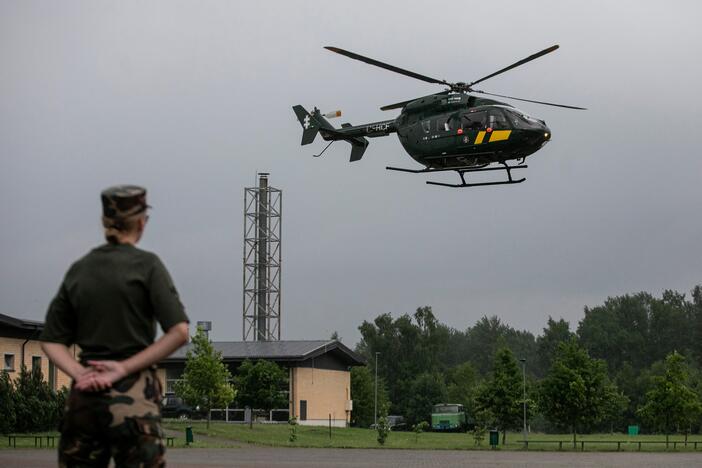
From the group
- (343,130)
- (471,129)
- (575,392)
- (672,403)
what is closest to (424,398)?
(672,403)

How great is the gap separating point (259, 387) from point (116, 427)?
55.5m

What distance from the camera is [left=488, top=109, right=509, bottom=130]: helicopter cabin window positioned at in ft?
90.7

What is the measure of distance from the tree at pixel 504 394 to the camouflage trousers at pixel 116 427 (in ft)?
153

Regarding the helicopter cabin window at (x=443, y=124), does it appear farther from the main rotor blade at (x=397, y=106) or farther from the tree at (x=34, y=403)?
the tree at (x=34, y=403)

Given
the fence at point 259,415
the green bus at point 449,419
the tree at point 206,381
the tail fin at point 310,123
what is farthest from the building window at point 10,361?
the green bus at point 449,419

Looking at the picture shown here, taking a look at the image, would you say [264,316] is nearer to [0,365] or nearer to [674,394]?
[0,365]

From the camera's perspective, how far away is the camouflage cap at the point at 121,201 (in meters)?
4.71

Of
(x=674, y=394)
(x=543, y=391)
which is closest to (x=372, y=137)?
(x=543, y=391)

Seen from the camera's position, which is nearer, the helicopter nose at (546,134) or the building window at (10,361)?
the helicopter nose at (546,134)

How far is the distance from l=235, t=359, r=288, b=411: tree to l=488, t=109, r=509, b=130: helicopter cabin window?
34337 millimetres

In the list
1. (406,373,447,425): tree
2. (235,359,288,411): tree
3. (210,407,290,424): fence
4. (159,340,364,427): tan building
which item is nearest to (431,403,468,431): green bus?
(159,340,364,427): tan building

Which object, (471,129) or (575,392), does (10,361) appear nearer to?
(575,392)

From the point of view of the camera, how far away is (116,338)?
464 cm

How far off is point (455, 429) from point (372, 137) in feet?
171
